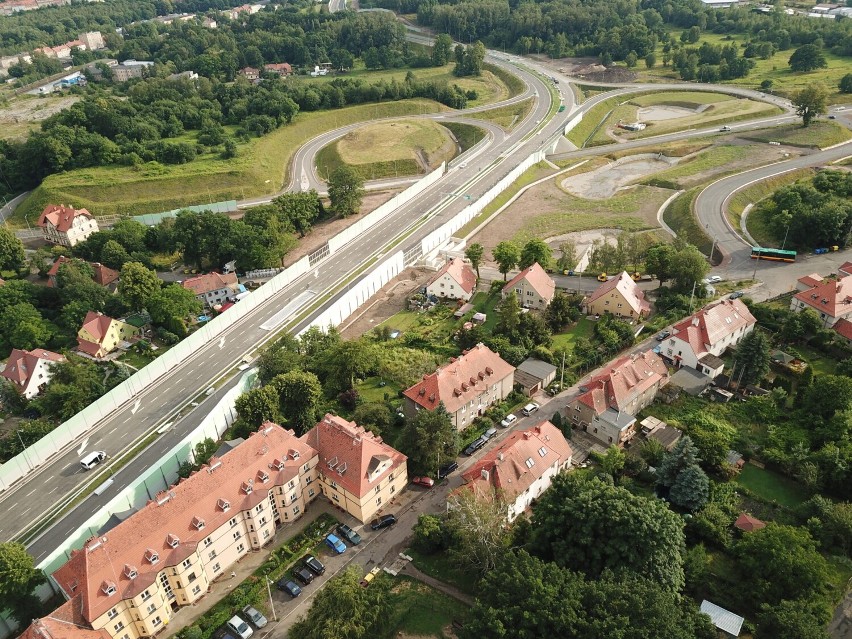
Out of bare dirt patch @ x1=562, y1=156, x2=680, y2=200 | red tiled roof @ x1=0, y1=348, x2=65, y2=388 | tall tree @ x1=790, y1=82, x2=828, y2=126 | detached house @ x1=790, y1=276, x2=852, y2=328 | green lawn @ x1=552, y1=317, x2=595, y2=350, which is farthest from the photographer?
tall tree @ x1=790, y1=82, x2=828, y2=126

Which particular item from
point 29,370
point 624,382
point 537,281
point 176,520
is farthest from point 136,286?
point 624,382

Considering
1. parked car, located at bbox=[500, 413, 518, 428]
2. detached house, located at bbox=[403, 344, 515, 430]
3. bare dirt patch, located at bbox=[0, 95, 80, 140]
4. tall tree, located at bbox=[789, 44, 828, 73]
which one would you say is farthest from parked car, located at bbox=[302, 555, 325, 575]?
tall tree, located at bbox=[789, 44, 828, 73]

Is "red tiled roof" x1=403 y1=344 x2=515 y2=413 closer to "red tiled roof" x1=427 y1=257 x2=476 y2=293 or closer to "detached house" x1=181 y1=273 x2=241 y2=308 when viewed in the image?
"red tiled roof" x1=427 y1=257 x2=476 y2=293

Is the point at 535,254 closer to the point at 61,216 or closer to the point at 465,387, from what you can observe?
the point at 465,387

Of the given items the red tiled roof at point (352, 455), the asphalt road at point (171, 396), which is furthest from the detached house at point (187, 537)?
the asphalt road at point (171, 396)

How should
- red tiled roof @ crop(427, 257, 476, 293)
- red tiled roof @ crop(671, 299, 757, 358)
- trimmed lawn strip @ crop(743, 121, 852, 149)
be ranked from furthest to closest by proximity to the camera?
trimmed lawn strip @ crop(743, 121, 852, 149) < red tiled roof @ crop(427, 257, 476, 293) < red tiled roof @ crop(671, 299, 757, 358)

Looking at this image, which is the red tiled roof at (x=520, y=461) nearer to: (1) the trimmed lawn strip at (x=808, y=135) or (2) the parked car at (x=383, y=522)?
(2) the parked car at (x=383, y=522)

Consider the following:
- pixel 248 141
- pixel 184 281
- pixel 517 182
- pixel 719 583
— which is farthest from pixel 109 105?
pixel 719 583
